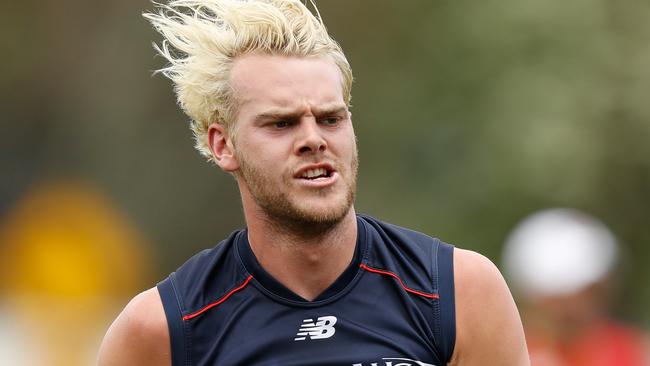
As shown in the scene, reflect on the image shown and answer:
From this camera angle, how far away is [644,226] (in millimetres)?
13367

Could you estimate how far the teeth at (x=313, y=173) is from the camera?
4.70 m

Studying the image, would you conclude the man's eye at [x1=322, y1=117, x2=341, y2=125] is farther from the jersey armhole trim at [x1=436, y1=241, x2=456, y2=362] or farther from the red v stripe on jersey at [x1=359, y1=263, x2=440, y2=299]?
the jersey armhole trim at [x1=436, y1=241, x2=456, y2=362]

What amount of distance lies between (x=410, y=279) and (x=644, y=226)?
9012mm

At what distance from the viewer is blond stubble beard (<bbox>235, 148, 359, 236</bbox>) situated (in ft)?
15.4

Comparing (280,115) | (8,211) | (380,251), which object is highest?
(280,115)

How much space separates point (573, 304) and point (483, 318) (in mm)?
2153

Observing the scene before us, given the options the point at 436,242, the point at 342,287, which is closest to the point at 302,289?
the point at 342,287

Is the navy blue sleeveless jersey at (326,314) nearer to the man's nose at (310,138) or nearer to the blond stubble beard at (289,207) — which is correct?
the blond stubble beard at (289,207)

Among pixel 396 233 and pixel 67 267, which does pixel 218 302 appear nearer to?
pixel 396 233

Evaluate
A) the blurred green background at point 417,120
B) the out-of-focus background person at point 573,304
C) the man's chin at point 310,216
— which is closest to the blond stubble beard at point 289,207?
the man's chin at point 310,216

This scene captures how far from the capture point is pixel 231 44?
197 inches

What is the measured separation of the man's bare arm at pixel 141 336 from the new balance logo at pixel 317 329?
1.56 ft

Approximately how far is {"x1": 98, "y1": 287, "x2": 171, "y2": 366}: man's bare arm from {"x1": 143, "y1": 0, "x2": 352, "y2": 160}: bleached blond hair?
2.16 feet

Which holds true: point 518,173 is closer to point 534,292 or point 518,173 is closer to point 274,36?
point 534,292
